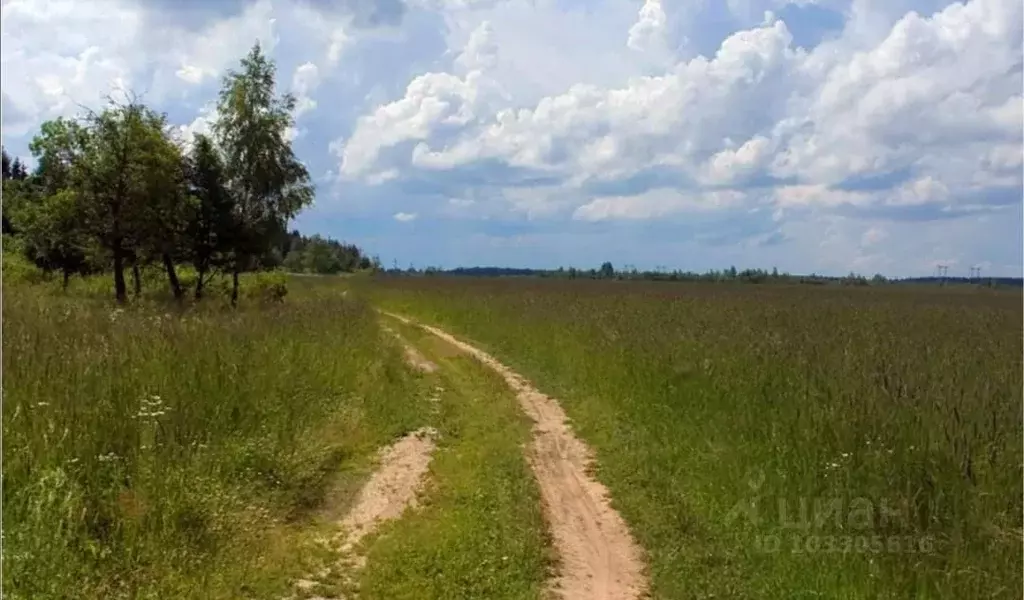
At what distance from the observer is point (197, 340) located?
10688 millimetres

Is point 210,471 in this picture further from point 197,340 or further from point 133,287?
point 133,287

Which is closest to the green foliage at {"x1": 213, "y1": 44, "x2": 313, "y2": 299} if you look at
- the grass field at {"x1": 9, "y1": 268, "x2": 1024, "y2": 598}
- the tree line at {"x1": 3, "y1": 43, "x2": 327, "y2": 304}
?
the tree line at {"x1": 3, "y1": 43, "x2": 327, "y2": 304}

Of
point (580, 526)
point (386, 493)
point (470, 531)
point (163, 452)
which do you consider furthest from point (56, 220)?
point (580, 526)

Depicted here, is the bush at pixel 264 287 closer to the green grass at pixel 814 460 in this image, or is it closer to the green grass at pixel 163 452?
the green grass at pixel 163 452

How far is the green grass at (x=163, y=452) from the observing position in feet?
18.0

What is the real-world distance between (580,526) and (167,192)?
57.6ft

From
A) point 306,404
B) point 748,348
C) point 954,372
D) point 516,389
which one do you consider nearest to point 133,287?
point 516,389

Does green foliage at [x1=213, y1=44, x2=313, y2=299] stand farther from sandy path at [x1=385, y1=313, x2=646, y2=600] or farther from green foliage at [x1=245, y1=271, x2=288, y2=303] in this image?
sandy path at [x1=385, y1=313, x2=646, y2=600]

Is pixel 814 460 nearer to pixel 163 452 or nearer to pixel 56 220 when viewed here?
pixel 163 452

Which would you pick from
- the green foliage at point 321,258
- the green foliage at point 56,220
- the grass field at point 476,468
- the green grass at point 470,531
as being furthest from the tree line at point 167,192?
the green foliage at point 321,258

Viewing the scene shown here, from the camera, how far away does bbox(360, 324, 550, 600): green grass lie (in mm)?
6059

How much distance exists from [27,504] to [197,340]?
16.6 ft

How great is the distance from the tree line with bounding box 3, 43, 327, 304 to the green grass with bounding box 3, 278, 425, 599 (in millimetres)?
9318

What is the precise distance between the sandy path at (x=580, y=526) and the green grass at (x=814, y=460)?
205 mm
